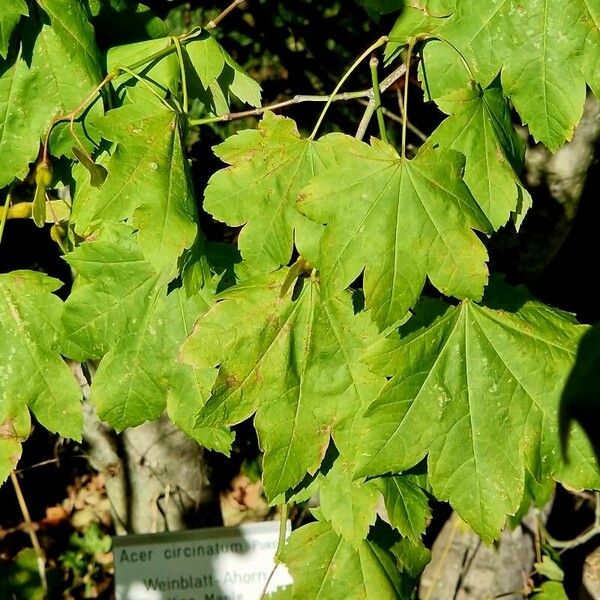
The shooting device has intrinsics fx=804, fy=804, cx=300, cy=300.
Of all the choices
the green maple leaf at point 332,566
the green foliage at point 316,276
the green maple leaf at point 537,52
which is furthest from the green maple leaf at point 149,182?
the green maple leaf at point 332,566

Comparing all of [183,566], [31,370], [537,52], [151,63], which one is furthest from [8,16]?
[183,566]

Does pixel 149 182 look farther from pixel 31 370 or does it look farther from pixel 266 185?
pixel 31 370

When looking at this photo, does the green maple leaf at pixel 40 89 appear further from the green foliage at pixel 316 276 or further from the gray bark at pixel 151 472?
the gray bark at pixel 151 472

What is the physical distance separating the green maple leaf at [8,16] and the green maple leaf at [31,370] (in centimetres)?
46

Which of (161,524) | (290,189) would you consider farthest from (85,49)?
(161,524)

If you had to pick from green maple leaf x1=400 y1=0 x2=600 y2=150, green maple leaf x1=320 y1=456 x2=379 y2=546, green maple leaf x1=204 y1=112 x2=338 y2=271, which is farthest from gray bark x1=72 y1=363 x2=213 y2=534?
green maple leaf x1=400 y1=0 x2=600 y2=150

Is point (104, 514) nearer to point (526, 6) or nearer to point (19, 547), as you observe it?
point (19, 547)

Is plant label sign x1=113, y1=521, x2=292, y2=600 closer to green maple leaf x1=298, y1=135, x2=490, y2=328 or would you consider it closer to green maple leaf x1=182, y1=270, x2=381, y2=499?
green maple leaf x1=182, y1=270, x2=381, y2=499

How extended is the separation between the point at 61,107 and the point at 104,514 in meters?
2.51

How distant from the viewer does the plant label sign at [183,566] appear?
225 cm

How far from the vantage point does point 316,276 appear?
4.93ft

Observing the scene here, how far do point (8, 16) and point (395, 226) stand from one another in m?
0.78

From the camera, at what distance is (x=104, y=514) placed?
362cm

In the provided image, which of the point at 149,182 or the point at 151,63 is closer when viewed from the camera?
the point at 149,182
